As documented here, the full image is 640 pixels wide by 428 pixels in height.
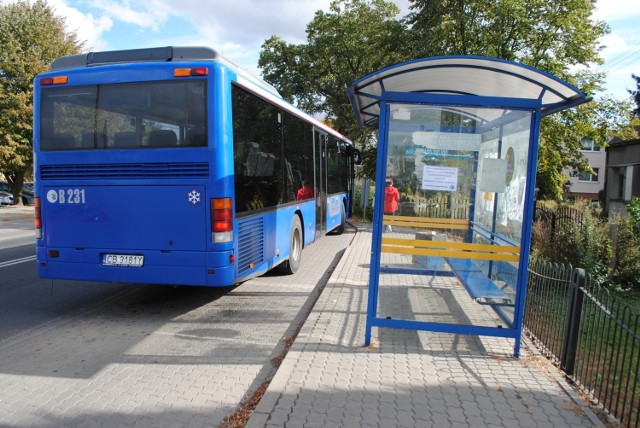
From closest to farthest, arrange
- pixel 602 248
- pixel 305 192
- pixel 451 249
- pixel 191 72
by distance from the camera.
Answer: pixel 451 249 < pixel 191 72 < pixel 305 192 < pixel 602 248

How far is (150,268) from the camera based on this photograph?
564cm

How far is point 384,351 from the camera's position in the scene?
4.70 metres

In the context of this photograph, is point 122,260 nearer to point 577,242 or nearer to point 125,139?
point 125,139

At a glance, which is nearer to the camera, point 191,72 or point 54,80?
point 191,72

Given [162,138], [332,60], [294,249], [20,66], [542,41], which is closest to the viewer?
[162,138]

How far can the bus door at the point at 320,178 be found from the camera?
1076 centimetres

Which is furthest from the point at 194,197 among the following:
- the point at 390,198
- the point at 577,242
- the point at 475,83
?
the point at 577,242

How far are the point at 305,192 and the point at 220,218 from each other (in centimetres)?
423

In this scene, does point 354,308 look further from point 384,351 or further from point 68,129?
point 68,129

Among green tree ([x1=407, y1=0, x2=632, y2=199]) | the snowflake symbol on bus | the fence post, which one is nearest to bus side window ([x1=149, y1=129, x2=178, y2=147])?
the snowflake symbol on bus

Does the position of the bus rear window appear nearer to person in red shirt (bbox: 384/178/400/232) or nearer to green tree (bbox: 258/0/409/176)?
person in red shirt (bbox: 384/178/400/232)

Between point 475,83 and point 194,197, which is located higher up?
point 475,83

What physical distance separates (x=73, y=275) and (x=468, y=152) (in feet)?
15.9

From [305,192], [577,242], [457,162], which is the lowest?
[577,242]
